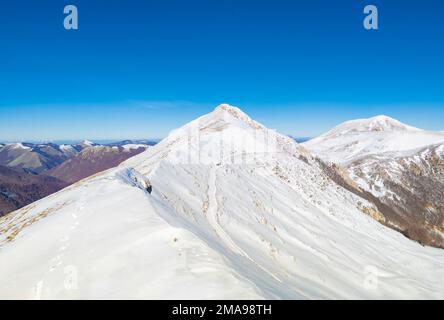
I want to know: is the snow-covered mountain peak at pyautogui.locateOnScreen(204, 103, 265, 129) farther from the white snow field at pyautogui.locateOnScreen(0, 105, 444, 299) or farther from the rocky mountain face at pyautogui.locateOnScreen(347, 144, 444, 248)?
the rocky mountain face at pyautogui.locateOnScreen(347, 144, 444, 248)

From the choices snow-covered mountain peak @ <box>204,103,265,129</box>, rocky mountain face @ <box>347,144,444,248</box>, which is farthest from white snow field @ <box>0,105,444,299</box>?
rocky mountain face @ <box>347,144,444,248</box>

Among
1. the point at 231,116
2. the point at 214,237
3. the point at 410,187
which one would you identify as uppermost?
the point at 231,116

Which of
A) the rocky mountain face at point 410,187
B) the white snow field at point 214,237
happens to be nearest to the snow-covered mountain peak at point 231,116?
the white snow field at point 214,237

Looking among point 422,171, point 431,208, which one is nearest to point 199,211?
point 431,208

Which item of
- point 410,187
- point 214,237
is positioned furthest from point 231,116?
point 410,187

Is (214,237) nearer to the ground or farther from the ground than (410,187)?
farther from the ground

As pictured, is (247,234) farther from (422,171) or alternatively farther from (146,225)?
(422,171)

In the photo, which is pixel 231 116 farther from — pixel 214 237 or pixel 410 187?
pixel 410 187
